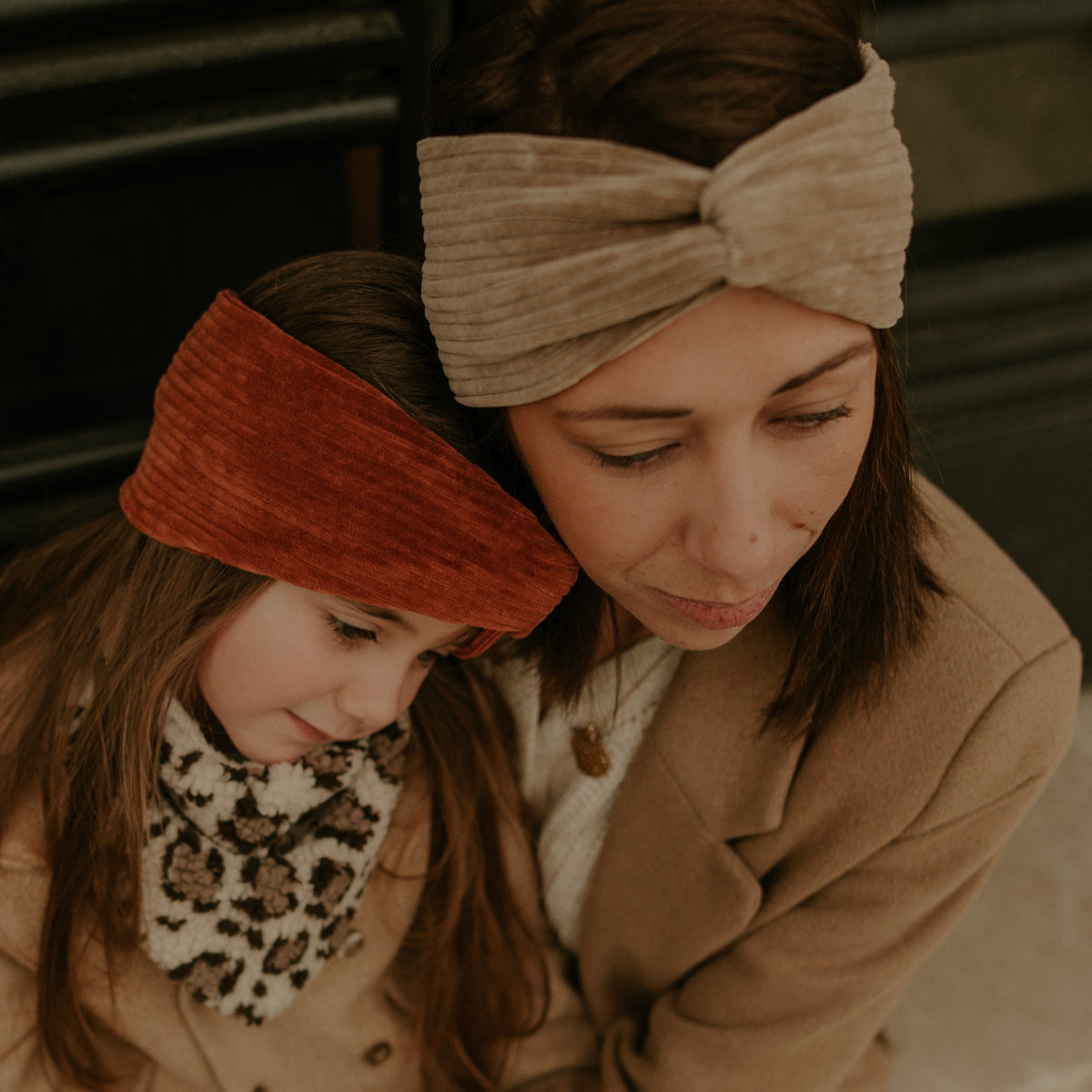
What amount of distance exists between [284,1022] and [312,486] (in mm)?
881

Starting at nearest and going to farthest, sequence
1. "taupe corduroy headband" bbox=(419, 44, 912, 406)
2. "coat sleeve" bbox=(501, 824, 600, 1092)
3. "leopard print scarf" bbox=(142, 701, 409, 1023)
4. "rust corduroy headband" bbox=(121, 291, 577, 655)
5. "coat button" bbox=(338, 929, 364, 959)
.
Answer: "taupe corduroy headband" bbox=(419, 44, 912, 406)
"rust corduroy headband" bbox=(121, 291, 577, 655)
"leopard print scarf" bbox=(142, 701, 409, 1023)
"coat button" bbox=(338, 929, 364, 959)
"coat sleeve" bbox=(501, 824, 600, 1092)

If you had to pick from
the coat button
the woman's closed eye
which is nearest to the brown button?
the coat button

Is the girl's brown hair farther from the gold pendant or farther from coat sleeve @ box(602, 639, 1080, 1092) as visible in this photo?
the gold pendant

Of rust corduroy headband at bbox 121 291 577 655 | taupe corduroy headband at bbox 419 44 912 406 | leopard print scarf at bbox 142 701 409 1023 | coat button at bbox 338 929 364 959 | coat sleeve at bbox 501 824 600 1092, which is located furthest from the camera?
coat sleeve at bbox 501 824 600 1092

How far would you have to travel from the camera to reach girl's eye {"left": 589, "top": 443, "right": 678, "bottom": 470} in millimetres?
1005

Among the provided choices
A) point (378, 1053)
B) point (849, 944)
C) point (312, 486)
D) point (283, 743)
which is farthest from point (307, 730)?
point (849, 944)

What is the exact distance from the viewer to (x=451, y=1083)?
167cm

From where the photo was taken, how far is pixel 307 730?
1310 millimetres

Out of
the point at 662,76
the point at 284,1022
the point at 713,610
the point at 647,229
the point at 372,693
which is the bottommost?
the point at 284,1022

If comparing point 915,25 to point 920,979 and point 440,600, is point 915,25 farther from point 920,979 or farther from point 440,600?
point 920,979

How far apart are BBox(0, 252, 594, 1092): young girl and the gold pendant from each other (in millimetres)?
126

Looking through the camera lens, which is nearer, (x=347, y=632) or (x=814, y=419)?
(x=814, y=419)

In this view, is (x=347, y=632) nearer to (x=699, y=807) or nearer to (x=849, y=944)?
(x=699, y=807)

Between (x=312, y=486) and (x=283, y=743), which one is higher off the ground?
(x=312, y=486)
